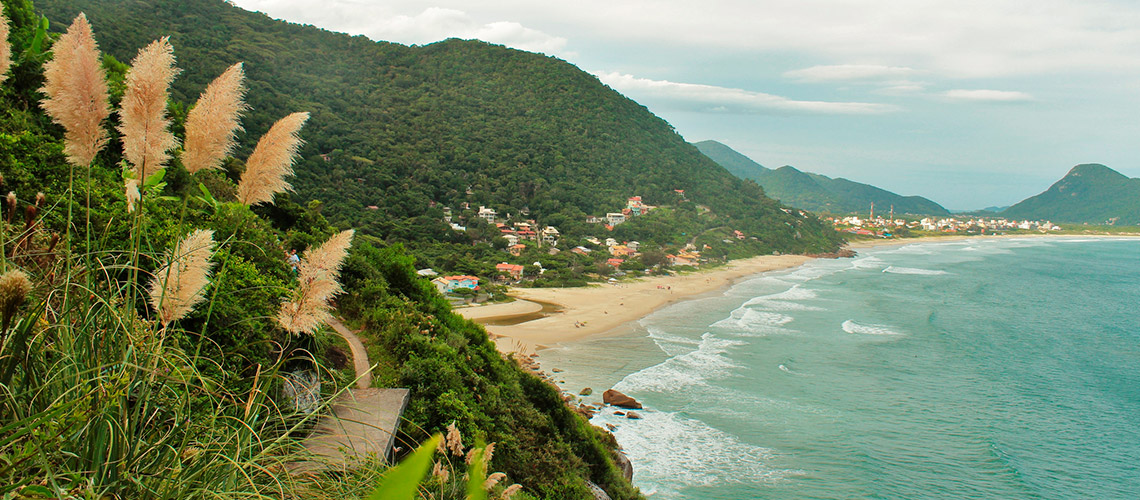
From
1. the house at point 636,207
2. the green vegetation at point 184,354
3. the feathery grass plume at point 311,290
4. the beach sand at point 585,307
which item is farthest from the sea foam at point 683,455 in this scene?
the house at point 636,207

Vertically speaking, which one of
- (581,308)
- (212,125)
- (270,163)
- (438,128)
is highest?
(438,128)

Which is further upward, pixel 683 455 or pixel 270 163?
pixel 270 163

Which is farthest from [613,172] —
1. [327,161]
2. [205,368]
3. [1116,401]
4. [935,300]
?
[205,368]

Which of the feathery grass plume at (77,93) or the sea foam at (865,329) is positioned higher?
the feathery grass plume at (77,93)

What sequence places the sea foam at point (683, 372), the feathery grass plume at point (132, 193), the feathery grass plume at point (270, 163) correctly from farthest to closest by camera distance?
the sea foam at point (683, 372) → the feathery grass plume at point (270, 163) → the feathery grass plume at point (132, 193)

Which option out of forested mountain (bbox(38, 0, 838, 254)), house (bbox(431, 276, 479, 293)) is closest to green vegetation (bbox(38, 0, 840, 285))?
forested mountain (bbox(38, 0, 838, 254))

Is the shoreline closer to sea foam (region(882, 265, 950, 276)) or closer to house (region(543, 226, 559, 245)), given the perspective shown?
house (region(543, 226, 559, 245))

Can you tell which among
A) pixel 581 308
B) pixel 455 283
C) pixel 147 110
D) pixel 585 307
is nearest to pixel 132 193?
pixel 147 110

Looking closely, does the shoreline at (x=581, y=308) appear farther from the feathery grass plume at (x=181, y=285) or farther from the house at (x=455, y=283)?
the feathery grass plume at (x=181, y=285)

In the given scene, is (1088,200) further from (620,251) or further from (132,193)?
(132,193)
